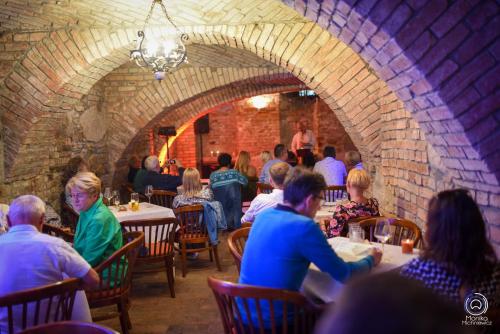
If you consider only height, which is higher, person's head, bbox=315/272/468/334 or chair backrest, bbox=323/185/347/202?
person's head, bbox=315/272/468/334

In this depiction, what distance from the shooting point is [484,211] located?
2627mm

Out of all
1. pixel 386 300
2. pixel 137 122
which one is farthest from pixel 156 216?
pixel 386 300

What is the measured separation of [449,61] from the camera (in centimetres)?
226

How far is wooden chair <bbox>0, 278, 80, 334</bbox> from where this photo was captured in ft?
7.05

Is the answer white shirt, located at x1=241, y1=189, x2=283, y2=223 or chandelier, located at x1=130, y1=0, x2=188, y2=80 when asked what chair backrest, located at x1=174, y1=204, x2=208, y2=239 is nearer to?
white shirt, located at x1=241, y1=189, x2=283, y2=223

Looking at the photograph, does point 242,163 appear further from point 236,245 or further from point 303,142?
point 303,142

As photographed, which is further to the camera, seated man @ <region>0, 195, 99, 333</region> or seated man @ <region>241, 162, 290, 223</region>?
seated man @ <region>241, 162, 290, 223</region>

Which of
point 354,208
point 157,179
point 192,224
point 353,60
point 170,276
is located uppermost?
point 353,60

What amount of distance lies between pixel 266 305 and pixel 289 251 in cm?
28

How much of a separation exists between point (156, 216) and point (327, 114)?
966 centimetres

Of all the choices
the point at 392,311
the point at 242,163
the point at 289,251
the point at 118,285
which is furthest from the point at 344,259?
the point at 242,163

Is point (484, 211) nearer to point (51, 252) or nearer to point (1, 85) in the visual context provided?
point (51, 252)

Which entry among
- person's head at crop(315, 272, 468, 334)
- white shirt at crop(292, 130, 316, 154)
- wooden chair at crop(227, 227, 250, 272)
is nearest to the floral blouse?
wooden chair at crop(227, 227, 250, 272)

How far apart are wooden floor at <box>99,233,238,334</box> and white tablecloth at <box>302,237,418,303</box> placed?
139 centimetres
